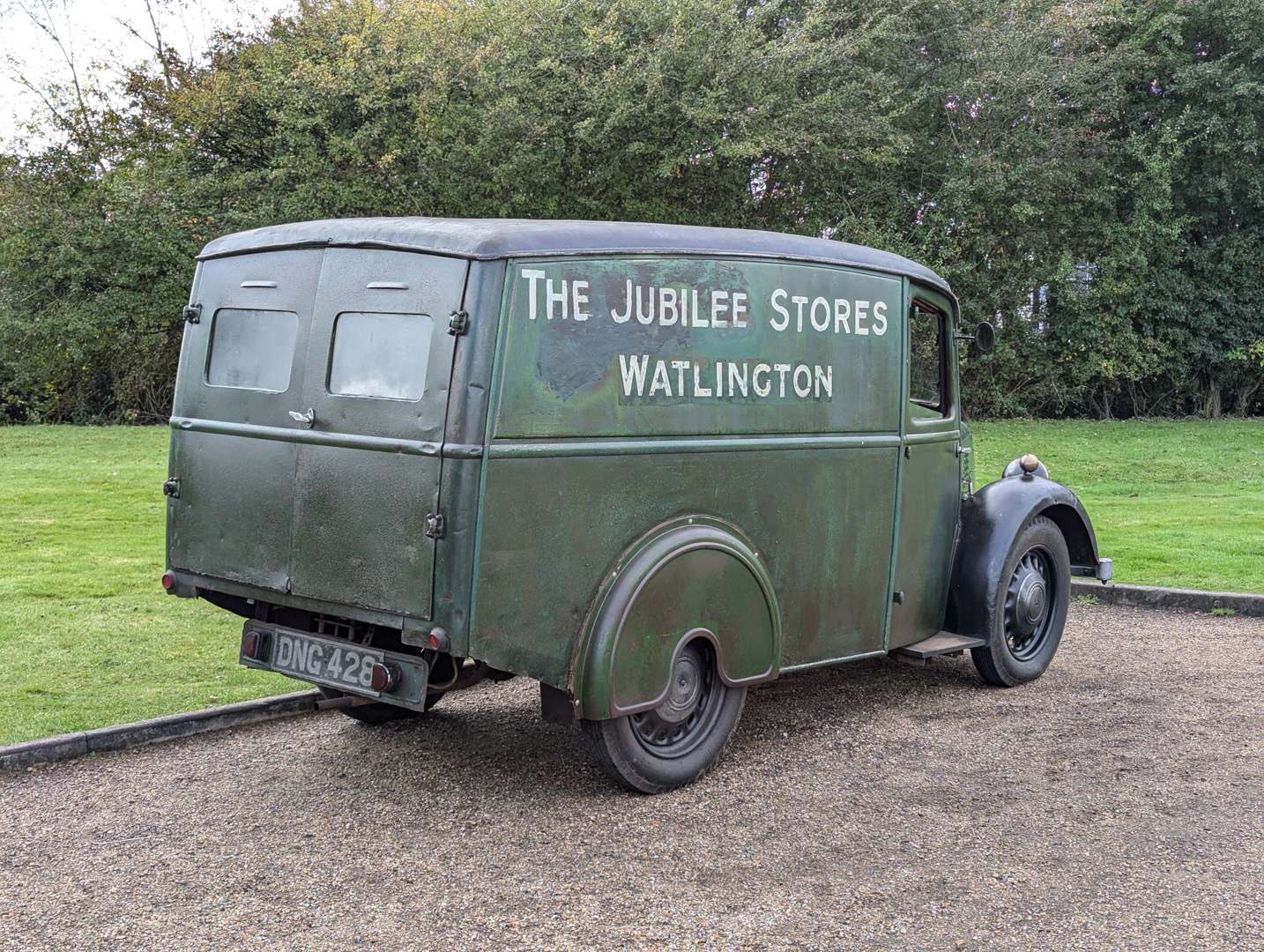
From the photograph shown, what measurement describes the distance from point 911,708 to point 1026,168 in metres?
18.3

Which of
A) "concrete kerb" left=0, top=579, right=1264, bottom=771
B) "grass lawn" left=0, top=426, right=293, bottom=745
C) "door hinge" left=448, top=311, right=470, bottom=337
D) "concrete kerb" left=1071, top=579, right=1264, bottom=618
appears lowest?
"concrete kerb" left=0, top=579, right=1264, bottom=771

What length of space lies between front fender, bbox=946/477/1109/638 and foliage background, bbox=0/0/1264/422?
13.9 metres

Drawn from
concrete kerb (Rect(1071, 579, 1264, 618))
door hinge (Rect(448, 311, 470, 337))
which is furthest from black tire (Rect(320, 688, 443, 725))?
concrete kerb (Rect(1071, 579, 1264, 618))

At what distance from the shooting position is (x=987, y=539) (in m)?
6.82

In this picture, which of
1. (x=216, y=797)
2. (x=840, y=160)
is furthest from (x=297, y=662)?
(x=840, y=160)

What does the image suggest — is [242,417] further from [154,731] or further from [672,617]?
[672,617]

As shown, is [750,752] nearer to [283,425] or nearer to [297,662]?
[297,662]

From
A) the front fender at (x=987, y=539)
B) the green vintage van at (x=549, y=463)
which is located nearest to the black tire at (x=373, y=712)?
the green vintage van at (x=549, y=463)

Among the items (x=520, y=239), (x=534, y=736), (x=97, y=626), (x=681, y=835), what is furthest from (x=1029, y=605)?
(x=97, y=626)

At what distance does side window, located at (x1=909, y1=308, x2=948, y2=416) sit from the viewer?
648cm

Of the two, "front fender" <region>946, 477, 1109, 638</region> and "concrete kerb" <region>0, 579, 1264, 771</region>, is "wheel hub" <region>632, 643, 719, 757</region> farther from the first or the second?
"front fender" <region>946, 477, 1109, 638</region>

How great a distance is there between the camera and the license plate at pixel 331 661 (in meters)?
4.89

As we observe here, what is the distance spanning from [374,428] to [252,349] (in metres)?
0.90

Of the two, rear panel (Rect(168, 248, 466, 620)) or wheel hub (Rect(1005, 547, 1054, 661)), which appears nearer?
rear panel (Rect(168, 248, 466, 620))
